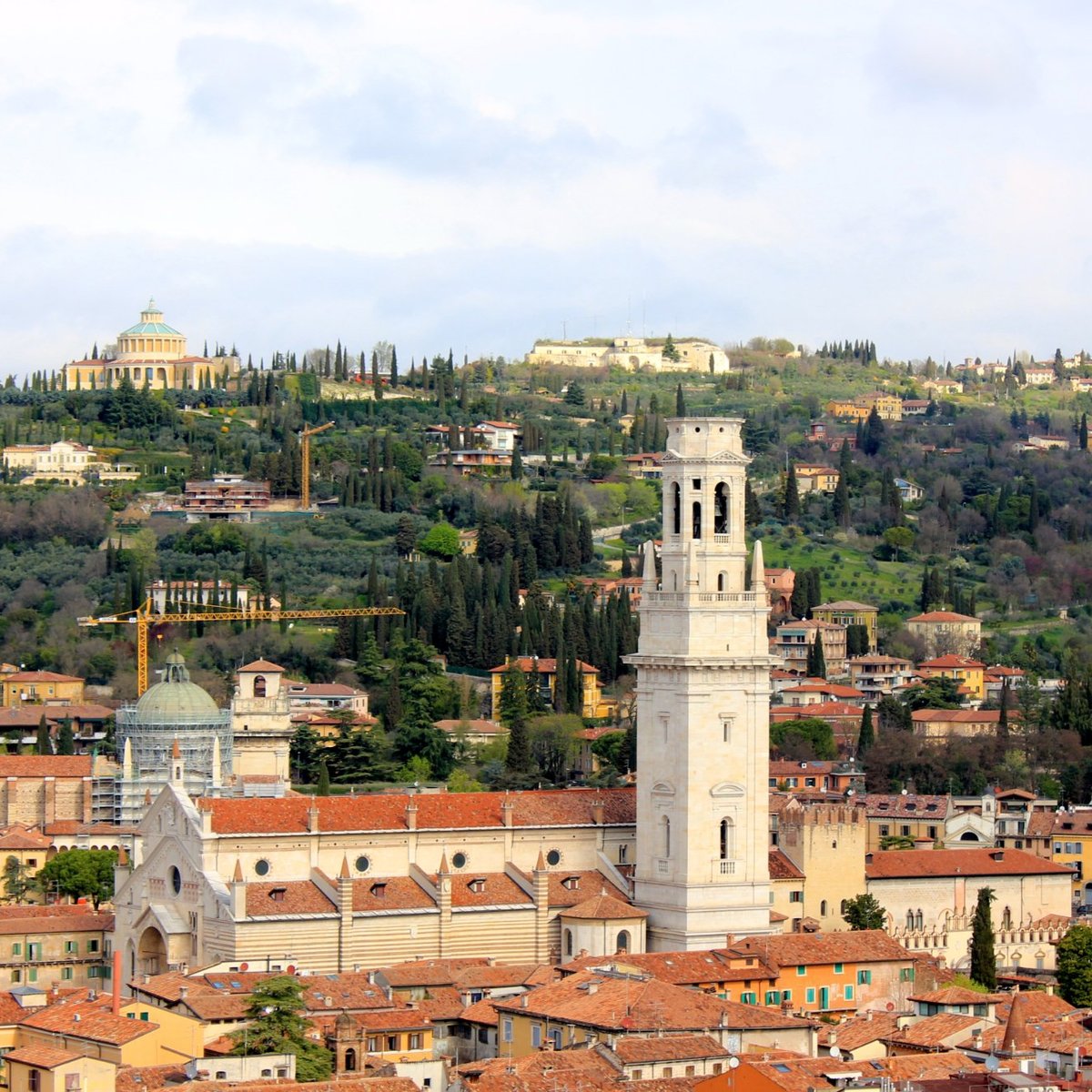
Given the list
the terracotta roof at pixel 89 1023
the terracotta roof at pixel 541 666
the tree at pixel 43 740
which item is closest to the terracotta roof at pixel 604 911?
the terracotta roof at pixel 89 1023

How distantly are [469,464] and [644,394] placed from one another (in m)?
44.3

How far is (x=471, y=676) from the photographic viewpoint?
10106 centimetres

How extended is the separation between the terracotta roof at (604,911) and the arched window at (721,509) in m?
7.36

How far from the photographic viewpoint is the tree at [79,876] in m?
67.9

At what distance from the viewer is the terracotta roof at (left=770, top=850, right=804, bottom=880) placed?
61469 mm

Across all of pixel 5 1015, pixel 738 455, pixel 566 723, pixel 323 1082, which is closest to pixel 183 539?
pixel 566 723

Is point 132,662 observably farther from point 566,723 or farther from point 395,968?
point 395,968

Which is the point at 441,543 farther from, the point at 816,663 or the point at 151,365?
the point at 151,365

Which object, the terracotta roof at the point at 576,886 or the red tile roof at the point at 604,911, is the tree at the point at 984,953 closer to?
the red tile roof at the point at 604,911

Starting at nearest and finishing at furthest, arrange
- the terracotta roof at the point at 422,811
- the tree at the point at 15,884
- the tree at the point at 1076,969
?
the terracotta roof at the point at 422,811 < the tree at the point at 1076,969 < the tree at the point at 15,884

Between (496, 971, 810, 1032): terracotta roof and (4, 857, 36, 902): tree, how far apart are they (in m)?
21.1

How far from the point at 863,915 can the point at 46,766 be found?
28.1m

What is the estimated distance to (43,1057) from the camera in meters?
42.3

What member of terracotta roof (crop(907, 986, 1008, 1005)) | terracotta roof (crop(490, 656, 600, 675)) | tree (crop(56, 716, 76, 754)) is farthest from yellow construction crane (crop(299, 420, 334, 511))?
terracotta roof (crop(907, 986, 1008, 1005))
